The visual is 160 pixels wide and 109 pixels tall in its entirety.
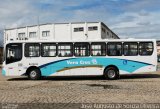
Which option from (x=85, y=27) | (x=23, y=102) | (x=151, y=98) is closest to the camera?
(x=23, y=102)

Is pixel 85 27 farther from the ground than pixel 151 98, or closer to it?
farther from the ground

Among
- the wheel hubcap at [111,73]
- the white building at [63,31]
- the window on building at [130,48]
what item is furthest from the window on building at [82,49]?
the white building at [63,31]

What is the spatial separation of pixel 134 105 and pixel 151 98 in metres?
1.99

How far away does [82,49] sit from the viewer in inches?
944

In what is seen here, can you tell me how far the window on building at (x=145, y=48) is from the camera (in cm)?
2425

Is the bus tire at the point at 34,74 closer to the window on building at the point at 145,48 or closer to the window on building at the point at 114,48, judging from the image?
the window on building at the point at 114,48

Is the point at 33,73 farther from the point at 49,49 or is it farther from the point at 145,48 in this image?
the point at 145,48

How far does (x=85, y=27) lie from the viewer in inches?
3093

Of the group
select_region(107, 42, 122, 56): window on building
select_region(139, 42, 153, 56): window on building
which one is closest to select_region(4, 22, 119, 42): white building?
select_region(139, 42, 153, 56): window on building

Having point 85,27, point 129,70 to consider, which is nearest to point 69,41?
point 129,70

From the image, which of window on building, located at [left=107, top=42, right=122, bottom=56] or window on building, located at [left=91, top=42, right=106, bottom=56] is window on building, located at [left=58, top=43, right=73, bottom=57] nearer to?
window on building, located at [left=91, top=42, right=106, bottom=56]

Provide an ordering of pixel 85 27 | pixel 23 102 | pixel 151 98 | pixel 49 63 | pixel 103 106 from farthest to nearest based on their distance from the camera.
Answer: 1. pixel 85 27
2. pixel 49 63
3. pixel 151 98
4. pixel 23 102
5. pixel 103 106

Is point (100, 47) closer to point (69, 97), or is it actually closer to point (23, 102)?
point (69, 97)

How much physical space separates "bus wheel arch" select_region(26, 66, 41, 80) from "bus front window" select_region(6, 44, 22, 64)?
106 cm
